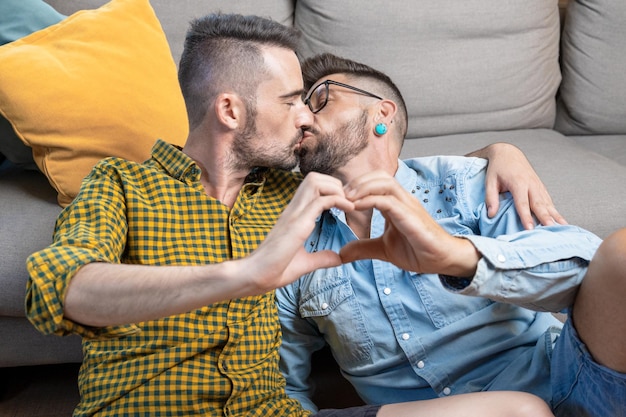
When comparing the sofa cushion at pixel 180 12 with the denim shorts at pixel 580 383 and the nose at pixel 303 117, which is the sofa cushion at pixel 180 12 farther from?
the denim shorts at pixel 580 383

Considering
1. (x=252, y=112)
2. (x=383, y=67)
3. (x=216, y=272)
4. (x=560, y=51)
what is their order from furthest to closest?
(x=560, y=51) → (x=383, y=67) → (x=252, y=112) → (x=216, y=272)

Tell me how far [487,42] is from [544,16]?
0.25 metres

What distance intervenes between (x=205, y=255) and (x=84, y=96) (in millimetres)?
597

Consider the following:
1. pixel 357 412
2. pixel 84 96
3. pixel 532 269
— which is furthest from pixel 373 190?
pixel 84 96

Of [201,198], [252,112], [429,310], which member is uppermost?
[252,112]

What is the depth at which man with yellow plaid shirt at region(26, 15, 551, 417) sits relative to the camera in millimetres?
930

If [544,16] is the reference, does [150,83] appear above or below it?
below

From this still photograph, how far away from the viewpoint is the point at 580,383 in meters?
1.08

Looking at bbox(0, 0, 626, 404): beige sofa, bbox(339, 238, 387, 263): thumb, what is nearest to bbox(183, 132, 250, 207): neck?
bbox(339, 238, 387, 263): thumb

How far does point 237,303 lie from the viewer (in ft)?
4.04

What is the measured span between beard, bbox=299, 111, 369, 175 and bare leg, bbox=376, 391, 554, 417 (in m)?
0.59

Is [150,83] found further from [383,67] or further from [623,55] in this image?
Result: [623,55]

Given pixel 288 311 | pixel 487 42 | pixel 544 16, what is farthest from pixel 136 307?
pixel 544 16

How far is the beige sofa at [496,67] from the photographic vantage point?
6.74ft
